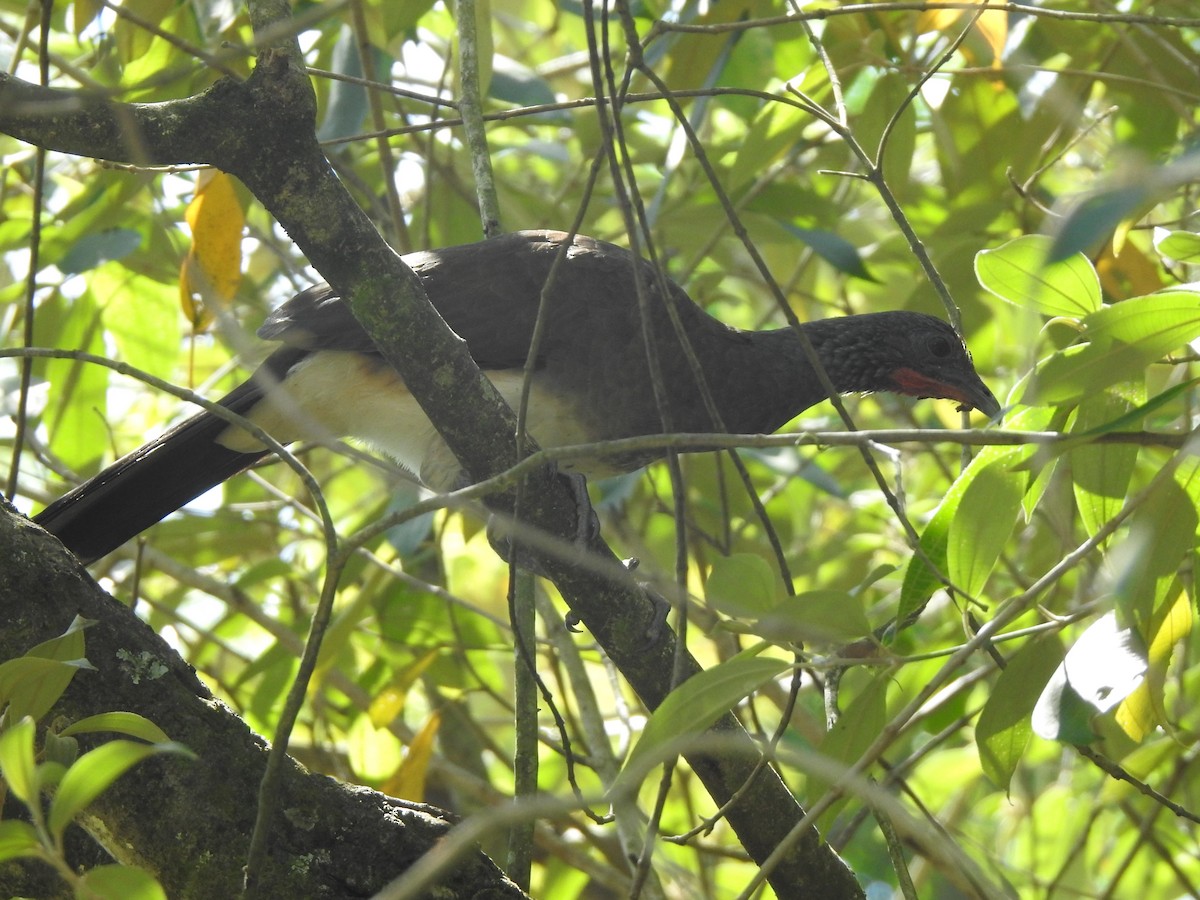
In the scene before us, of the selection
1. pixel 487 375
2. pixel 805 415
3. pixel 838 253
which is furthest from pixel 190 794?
pixel 805 415

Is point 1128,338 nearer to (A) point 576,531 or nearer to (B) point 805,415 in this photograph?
(A) point 576,531

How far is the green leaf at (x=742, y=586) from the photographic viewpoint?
1.77 meters

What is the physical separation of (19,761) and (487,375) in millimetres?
1996

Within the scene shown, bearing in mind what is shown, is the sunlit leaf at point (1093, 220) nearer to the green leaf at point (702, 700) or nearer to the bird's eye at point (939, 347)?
the green leaf at point (702, 700)

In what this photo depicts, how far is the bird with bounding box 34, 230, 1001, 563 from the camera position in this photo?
113 inches

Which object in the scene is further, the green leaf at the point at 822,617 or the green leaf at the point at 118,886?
the green leaf at the point at 822,617

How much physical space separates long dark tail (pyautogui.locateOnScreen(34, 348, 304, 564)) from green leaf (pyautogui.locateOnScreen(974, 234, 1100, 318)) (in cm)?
154

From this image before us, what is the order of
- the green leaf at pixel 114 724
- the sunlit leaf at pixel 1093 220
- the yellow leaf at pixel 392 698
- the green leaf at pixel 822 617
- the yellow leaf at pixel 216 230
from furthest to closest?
the yellow leaf at pixel 392 698
the yellow leaf at pixel 216 230
the green leaf at pixel 822 617
the green leaf at pixel 114 724
the sunlit leaf at pixel 1093 220

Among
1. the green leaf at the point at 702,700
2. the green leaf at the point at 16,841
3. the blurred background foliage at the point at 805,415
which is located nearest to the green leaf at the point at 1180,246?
the blurred background foliage at the point at 805,415

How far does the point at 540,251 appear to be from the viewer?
3006mm

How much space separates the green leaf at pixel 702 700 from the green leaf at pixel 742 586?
0.32 meters

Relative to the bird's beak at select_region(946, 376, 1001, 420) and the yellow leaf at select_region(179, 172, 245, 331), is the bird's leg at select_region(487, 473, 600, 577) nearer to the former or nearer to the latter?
the yellow leaf at select_region(179, 172, 245, 331)

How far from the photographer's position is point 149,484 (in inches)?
112

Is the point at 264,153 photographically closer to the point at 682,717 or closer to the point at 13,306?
the point at 682,717
